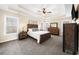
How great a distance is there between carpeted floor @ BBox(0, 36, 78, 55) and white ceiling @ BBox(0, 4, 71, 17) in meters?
0.55

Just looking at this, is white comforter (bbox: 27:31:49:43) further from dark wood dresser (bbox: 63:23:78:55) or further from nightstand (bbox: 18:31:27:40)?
dark wood dresser (bbox: 63:23:78:55)

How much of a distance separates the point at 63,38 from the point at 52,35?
236 millimetres

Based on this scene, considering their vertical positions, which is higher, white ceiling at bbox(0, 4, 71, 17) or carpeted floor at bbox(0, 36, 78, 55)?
white ceiling at bbox(0, 4, 71, 17)

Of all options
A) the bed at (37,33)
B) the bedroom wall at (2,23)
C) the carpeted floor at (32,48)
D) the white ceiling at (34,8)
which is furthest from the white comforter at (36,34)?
the white ceiling at (34,8)

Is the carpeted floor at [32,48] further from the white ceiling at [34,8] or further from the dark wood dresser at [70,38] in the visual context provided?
the white ceiling at [34,8]

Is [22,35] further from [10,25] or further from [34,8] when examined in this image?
[34,8]

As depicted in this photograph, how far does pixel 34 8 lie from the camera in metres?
1.90

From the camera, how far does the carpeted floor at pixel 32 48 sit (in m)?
1.85

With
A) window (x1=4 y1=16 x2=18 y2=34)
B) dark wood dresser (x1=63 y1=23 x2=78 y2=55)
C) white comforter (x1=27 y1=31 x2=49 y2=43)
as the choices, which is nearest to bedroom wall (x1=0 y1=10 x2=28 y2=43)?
window (x1=4 y1=16 x2=18 y2=34)

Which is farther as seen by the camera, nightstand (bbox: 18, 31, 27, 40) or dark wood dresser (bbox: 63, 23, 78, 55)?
nightstand (bbox: 18, 31, 27, 40)

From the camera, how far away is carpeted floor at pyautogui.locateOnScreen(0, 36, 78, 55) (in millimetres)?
1851

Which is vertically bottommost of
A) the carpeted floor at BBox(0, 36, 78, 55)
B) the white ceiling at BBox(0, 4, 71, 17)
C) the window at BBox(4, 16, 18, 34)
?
the carpeted floor at BBox(0, 36, 78, 55)

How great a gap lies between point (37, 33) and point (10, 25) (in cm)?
59
